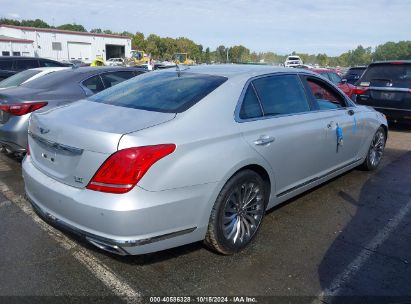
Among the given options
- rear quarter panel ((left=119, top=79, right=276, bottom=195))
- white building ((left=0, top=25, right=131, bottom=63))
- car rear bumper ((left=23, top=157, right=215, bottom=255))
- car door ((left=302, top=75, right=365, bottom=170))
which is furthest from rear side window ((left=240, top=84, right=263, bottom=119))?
white building ((left=0, top=25, right=131, bottom=63))

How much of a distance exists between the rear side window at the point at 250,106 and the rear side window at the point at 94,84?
3.39 metres

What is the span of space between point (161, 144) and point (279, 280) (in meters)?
1.40

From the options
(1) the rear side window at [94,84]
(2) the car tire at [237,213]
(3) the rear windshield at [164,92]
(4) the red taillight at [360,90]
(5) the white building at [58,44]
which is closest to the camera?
(2) the car tire at [237,213]

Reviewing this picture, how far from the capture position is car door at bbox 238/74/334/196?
3.41 meters

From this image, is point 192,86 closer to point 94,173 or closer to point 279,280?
point 94,173

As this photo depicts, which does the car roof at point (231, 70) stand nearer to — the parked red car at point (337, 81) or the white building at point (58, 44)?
the parked red car at point (337, 81)

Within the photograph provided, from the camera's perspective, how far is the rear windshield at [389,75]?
28.8ft

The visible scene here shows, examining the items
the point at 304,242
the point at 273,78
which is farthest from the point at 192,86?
the point at 304,242

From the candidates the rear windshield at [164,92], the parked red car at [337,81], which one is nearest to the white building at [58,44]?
the parked red car at [337,81]

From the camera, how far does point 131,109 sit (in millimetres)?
3180

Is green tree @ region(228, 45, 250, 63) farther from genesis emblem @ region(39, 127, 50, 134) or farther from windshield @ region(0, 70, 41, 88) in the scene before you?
genesis emblem @ region(39, 127, 50, 134)

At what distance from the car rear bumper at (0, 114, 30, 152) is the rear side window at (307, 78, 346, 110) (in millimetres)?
3661

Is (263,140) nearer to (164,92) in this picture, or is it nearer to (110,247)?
(164,92)

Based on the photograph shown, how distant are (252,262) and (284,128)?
4.29ft
